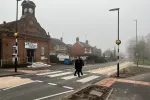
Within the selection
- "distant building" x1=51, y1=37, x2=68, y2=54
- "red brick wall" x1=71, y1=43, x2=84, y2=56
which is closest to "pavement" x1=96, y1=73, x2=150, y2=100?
"distant building" x1=51, y1=37, x2=68, y2=54

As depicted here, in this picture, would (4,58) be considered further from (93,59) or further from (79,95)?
(93,59)

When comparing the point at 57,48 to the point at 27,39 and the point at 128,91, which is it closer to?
the point at 27,39

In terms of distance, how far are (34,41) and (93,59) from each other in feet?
80.9

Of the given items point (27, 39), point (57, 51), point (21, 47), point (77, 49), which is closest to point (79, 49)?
point (77, 49)

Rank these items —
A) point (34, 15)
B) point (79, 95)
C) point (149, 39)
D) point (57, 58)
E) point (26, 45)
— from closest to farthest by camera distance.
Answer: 1. point (79, 95)
2. point (26, 45)
3. point (34, 15)
4. point (57, 58)
5. point (149, 39)

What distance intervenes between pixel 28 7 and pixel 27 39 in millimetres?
6397

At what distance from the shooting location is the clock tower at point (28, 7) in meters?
36.9

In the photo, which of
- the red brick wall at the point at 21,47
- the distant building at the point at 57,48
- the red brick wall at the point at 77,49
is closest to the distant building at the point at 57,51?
the distant building at the point at 57,48

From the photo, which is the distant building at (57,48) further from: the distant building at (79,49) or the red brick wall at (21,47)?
the red brick wall at (21,47)

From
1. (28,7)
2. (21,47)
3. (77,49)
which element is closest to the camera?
(21,47)

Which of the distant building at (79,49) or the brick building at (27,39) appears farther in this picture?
the distant building at (79,49)

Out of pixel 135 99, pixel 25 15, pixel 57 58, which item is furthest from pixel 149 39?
pixel 135 99

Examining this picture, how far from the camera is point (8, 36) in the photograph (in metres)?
31.4

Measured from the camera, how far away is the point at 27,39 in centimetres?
3491
